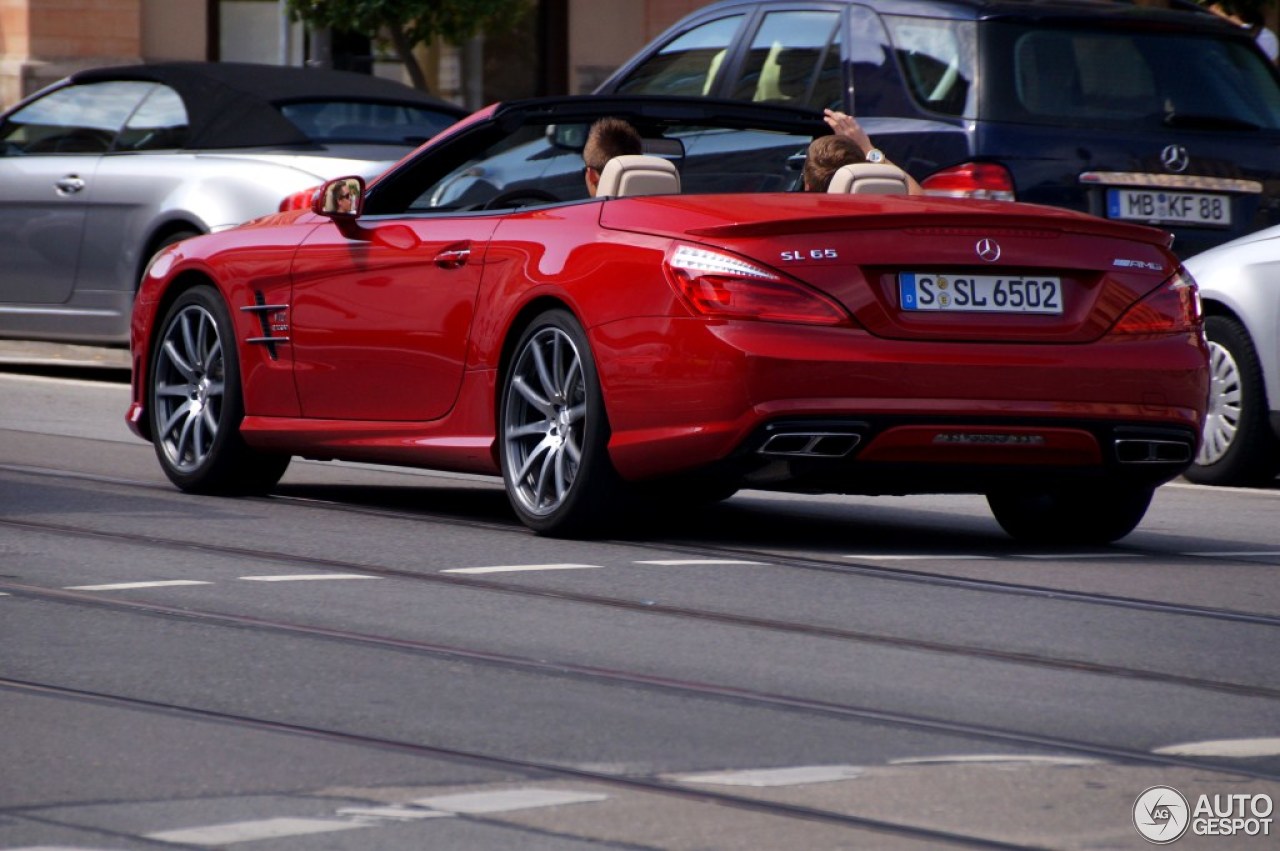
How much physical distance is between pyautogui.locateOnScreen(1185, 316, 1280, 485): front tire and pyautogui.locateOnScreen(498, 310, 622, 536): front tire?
3.68 m

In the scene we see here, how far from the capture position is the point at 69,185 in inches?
567

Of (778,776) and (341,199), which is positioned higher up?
(341,199)

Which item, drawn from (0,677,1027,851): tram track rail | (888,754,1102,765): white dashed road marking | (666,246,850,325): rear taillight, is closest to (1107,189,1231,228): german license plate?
(666,246,850,325): rear taillight

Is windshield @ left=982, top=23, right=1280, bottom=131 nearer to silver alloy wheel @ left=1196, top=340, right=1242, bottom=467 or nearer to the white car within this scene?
the white car

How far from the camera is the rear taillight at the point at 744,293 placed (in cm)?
747

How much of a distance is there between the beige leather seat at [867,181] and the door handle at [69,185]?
22.1ft

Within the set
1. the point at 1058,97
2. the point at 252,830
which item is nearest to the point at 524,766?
the point at 252,830

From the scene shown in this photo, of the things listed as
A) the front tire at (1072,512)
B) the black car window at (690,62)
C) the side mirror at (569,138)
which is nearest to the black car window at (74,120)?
the black car window at (690,62)

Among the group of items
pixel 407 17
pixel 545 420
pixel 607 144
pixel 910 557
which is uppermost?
pixel 407 17

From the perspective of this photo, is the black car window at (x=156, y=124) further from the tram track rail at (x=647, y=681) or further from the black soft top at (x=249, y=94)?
the tram track rail at (x=647, y=681)

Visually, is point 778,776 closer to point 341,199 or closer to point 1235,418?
point 341,199

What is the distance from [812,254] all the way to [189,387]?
3.03 metres

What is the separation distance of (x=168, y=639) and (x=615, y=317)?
77.0 inches

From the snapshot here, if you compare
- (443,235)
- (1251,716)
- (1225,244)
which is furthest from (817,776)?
(1225,244)
